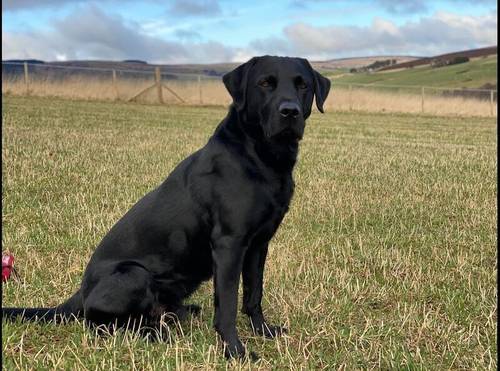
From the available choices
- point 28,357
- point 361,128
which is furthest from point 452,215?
point 361,128

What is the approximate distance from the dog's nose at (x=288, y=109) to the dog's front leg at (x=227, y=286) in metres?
0.74

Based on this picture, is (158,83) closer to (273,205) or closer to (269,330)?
(269,330)

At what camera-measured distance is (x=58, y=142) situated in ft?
38.0

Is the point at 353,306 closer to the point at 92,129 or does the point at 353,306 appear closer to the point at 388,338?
the point at 388,338

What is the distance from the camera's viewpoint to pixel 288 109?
333 centimetres

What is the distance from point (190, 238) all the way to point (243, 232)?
0.36 metres

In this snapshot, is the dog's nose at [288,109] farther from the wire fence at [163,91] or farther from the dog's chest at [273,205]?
the wire fence at [163,91]

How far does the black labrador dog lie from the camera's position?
3.21 meters

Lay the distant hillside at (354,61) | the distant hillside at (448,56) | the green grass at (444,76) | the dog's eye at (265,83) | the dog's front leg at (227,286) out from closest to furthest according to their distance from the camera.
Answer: the dog's front leg at (227,286), the dog's eye at (265,83), the green grass at (444,76), the distant hillside at (448,56), the distant hillside at (354,61)

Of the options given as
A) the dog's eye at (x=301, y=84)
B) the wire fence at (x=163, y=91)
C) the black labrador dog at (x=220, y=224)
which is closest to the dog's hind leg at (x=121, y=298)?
the black labrador dog at (x=220, y=224)

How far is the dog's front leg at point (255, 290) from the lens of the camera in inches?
139

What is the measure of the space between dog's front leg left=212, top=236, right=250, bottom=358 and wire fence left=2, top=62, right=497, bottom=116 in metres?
26.6

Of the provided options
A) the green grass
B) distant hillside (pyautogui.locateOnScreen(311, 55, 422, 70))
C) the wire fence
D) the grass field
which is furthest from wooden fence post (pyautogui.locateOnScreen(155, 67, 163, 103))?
distant hillside (pyautogui.locateOnScreen(311, 55, 422, 70))

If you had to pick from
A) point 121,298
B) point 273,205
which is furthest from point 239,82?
point 121,298
